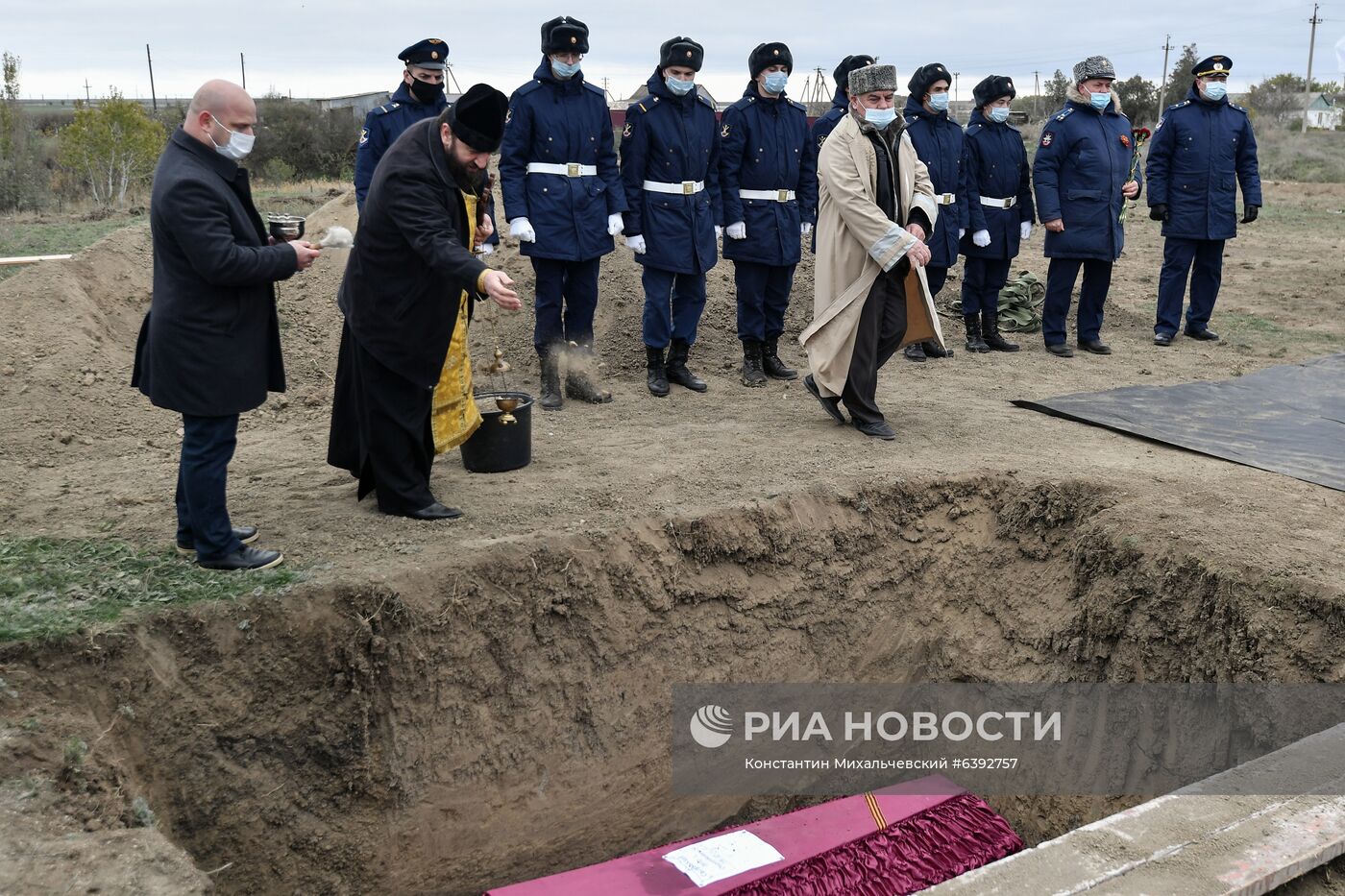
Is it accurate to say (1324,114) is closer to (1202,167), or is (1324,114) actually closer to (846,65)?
(1202,167)

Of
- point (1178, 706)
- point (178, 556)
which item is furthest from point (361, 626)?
point (1178, 706)

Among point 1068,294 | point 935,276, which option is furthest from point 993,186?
point 1068,294

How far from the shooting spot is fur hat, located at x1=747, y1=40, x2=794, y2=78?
661 centimetres

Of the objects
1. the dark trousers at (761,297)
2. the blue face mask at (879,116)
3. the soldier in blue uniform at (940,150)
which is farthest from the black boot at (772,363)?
the blue face mask at (879,116)

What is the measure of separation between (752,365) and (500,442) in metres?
2.55

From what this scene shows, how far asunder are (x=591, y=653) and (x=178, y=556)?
1717mm

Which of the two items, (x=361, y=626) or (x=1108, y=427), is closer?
(x=361, y=626)

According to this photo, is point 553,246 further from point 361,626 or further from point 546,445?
point 361,626

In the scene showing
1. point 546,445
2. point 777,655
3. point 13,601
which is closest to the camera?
point 13,601

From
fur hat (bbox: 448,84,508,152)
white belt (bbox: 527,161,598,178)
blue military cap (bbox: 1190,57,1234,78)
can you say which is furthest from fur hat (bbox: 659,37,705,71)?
blue military cap (bbox: 1190,57,1234,78)

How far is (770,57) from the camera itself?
260 inches

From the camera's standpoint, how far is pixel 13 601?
12.1 ft

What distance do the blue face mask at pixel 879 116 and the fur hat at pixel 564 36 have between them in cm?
171

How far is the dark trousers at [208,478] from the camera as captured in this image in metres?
3.86
